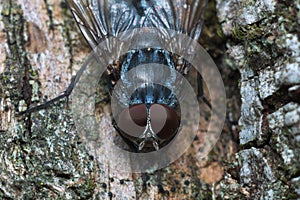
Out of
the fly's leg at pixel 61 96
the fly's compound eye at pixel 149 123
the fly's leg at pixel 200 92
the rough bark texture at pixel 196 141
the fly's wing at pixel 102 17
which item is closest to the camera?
the rough bark texture at pixel 196 141

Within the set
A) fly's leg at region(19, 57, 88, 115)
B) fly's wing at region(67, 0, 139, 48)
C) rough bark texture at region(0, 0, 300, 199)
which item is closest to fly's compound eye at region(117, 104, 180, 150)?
rough bark texture at region(0, 0, 300, 199)

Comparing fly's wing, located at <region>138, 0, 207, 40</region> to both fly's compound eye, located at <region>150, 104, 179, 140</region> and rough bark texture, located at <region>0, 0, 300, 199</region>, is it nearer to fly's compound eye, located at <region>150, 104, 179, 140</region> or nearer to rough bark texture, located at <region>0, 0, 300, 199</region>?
rough bark texture, located at <region>0, 0, 300, 199</region>

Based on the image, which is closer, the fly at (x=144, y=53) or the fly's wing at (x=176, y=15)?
the fly at (x=144, y=53)

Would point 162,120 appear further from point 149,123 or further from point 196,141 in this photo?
point 196,141

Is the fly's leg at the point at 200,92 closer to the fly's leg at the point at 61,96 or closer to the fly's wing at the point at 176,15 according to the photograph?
the fly's wing at the point at 176,15

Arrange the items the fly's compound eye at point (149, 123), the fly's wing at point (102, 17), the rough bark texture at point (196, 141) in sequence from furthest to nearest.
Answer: the fly's wing at point (102, 17), the fly's compound eye at point (149, 123), the rough bark texture at point (196, 141)

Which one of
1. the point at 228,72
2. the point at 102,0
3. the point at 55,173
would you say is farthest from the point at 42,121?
the point at 228,72

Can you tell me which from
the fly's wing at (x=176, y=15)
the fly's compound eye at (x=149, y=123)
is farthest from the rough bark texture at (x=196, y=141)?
the fly's compound eye at (x=149, y=123)

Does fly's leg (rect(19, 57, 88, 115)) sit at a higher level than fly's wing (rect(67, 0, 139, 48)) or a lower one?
lower
